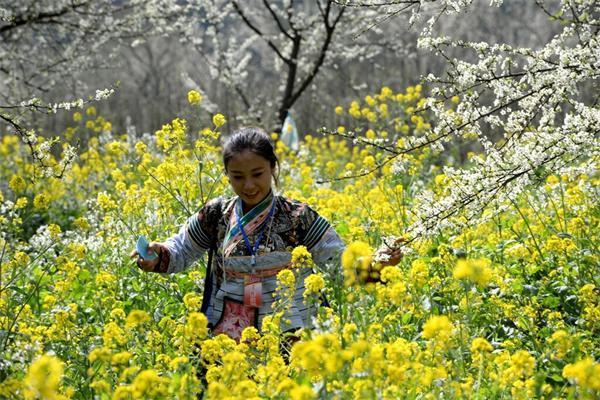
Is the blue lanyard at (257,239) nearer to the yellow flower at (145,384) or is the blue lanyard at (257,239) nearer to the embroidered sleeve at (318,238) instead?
the embroidered sleeve at (318,238)

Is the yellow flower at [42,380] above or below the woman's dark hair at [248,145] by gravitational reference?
below

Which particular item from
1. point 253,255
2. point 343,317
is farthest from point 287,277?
point 253,255

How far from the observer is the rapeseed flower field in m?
2.33

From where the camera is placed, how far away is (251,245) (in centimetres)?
363

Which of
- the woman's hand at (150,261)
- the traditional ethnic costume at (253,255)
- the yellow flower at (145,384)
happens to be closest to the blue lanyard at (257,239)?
the traditional ethnic costume at (253,255)

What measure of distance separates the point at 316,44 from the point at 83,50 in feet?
11.0

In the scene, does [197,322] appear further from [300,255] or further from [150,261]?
[150,261]

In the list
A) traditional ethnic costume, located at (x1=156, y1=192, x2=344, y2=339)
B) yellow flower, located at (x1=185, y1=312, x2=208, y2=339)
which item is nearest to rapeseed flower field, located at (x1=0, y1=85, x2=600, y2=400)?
yellow flower, located at (x1=185, y1=312, x2=208, y2=339)

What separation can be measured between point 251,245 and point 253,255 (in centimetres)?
5

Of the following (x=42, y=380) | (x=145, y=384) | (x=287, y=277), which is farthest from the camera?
(x=287, y=277)

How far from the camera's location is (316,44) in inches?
497

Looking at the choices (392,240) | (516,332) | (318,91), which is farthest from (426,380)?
A: (318,91)

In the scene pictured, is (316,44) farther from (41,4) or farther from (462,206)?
(462,206)

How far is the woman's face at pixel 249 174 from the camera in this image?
3.54 meters
